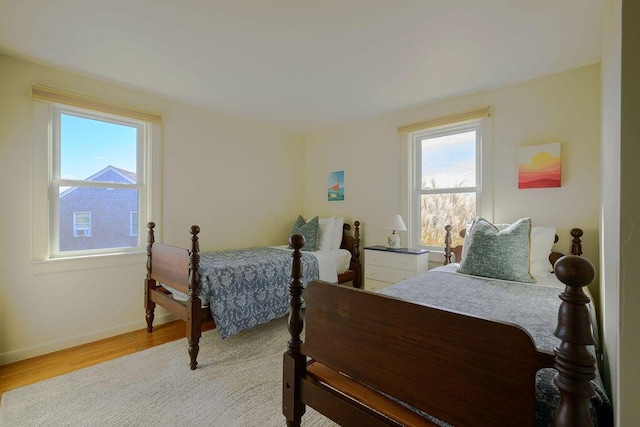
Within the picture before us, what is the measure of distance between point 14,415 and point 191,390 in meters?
0.96

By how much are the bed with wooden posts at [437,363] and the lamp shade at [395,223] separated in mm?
1890

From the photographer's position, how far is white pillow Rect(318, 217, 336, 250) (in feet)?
12.2

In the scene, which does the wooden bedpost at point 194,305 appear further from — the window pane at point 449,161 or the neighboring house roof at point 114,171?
the window pane at point 449,161

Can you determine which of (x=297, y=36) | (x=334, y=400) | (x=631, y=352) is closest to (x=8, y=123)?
(x=297, y=36)

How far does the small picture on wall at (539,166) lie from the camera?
2.52 m

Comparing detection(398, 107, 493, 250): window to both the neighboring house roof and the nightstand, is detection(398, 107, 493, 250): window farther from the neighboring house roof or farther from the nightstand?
the neighboring house roof

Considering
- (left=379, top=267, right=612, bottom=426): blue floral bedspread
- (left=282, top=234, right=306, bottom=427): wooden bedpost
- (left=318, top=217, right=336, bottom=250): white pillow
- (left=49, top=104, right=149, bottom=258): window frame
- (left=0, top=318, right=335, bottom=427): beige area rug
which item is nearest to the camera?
(left=379, top=267, right=612, bottom=426): blue floral bedspread

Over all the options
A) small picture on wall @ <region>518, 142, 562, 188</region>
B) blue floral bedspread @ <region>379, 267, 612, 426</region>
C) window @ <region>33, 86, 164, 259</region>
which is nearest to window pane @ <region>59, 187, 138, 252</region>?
window @ <region>33, 86, 164, 259</region>

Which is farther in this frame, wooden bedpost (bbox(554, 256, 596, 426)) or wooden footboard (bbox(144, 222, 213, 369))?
wooden footboard (bbox(144, 222, 213, 369))

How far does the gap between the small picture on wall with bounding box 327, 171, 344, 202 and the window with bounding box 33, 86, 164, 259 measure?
2219mm

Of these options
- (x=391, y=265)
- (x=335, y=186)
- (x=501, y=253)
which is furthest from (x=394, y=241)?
(x=501, y=253)

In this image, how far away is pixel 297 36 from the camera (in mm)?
2031

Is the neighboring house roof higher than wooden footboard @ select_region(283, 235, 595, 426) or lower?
higher

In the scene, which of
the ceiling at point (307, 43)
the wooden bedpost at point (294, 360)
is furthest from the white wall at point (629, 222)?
the ceiling at point (307, 43)
